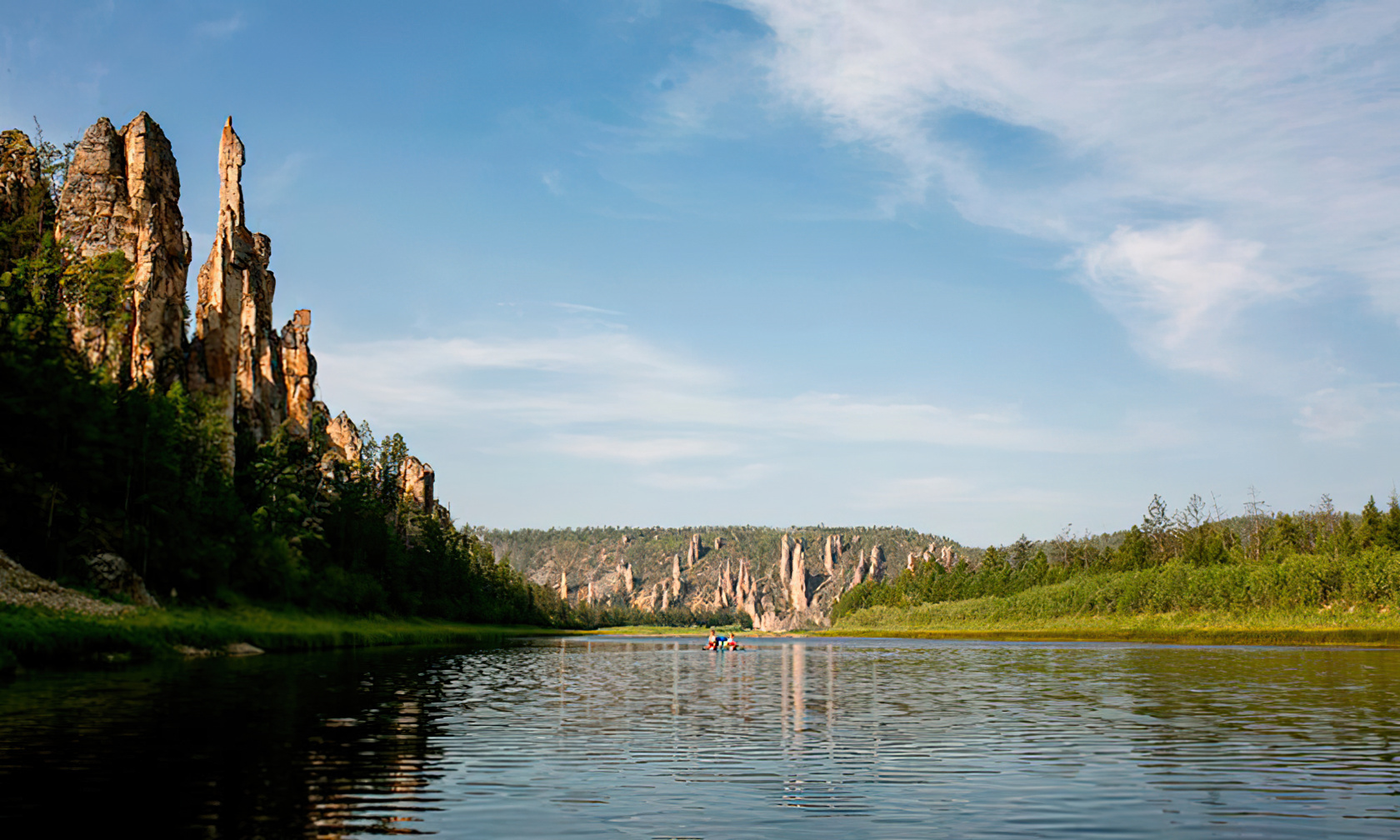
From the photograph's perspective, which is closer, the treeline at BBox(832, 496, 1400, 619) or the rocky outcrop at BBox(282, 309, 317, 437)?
the treeline at BBox(832, 496, 1400, 619)

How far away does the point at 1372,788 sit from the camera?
1931cm

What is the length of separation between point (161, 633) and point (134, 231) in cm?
6404

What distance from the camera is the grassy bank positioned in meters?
45.8

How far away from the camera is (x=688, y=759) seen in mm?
23359

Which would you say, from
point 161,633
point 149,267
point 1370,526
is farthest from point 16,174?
point 1370,526

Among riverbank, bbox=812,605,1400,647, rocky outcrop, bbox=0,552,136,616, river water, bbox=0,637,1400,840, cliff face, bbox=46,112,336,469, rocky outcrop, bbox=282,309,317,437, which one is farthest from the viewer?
rocky outcrop, bbox=282,309,317,437

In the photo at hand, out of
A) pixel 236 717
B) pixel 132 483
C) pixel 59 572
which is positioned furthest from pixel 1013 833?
pixel 132 483

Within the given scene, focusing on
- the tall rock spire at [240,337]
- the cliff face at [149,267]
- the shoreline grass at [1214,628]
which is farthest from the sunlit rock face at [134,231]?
the shoreline grass at [1214,628]

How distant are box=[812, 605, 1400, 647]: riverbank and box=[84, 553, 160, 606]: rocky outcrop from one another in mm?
100803

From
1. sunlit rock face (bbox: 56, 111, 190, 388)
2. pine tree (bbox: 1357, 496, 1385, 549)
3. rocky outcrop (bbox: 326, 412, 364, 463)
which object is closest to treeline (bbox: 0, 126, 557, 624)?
sunlit rock face (bbox: 56, 111, 190, 388)

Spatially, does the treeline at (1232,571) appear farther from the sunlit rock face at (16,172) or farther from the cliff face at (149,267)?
the sunlit rock face at (16,172)

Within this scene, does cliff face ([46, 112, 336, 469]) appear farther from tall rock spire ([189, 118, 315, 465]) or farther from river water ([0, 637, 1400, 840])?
river water ([0, 637, 1400, 840])

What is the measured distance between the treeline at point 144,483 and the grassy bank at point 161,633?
475 cm

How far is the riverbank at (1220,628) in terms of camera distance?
10200cm
